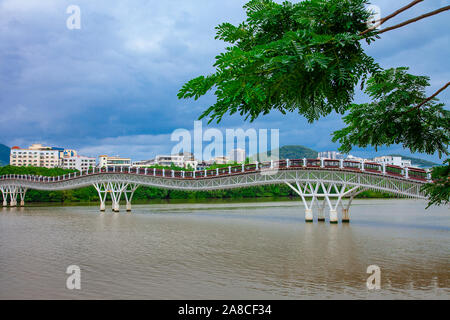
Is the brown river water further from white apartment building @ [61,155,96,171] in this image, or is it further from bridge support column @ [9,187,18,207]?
white apartment building @ [61,155,96,171]

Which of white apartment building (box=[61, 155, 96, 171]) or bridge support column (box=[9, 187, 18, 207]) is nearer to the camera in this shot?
bridge support column (box=[9, 187, 18, 207])

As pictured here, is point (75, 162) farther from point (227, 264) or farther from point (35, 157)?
point (227, 264)

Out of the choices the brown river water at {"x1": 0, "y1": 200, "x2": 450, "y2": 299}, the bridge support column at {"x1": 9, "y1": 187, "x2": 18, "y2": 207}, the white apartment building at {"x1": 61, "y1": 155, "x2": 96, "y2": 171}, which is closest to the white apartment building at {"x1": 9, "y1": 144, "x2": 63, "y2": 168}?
the white apartment building at {"x1": 61, "y1": 155, "x2": 96, "y2": 171}

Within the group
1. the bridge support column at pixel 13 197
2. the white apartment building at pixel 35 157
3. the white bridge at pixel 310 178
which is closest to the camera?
the white bridge at pixel 310 178

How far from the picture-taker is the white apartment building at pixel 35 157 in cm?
16361

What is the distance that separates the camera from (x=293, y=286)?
1091 centimetres

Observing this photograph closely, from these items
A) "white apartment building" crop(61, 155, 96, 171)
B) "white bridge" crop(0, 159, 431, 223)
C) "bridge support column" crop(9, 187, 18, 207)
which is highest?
"white apartment building" crop(61, 155, 96, 171)

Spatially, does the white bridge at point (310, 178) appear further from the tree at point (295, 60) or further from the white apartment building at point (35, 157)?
the white apartment building at point (35, 157)

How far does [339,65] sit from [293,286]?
25.8 feet

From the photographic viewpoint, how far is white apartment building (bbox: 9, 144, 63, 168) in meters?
164

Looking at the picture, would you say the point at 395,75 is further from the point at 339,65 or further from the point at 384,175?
the point at 384,175

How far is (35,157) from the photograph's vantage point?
6555 inches

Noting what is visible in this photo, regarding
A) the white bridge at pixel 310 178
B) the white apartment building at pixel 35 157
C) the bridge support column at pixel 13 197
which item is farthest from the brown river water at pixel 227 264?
the white apartment building at pixel 35 157
